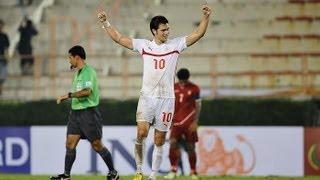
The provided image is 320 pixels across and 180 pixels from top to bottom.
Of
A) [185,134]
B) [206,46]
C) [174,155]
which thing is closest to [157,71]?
[185,134]

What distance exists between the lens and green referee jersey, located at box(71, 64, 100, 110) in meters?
14.0

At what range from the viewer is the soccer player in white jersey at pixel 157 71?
1306 centimetres

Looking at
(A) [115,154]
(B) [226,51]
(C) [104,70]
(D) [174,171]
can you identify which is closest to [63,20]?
(C) [104,70]

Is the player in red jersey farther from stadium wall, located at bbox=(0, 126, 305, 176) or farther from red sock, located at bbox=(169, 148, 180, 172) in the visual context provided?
stadium wall, located at bbox=(0, 126, 305, 176)

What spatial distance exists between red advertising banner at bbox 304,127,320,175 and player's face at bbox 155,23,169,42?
833 centimetres

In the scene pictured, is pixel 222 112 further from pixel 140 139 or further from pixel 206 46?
pixel 140 139

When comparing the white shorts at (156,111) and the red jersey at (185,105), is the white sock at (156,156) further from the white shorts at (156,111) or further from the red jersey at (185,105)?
the red jersey at (185,105)

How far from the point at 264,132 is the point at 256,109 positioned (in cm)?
167

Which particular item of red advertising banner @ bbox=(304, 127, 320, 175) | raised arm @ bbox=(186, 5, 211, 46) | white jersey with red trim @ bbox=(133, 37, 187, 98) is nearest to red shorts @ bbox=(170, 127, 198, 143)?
red advertising banner @ bbox=(304, 127, 320, 175)

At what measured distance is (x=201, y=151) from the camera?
21266 millimetres

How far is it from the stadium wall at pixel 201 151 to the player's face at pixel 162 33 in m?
8.20

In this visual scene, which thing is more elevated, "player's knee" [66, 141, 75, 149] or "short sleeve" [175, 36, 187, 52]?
"short sleeve" [175, 36, 187, 52]

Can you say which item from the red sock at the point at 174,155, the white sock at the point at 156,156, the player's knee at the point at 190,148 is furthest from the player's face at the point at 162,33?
the red sock at the point at 174,155

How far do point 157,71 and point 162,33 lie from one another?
504 millimetres
